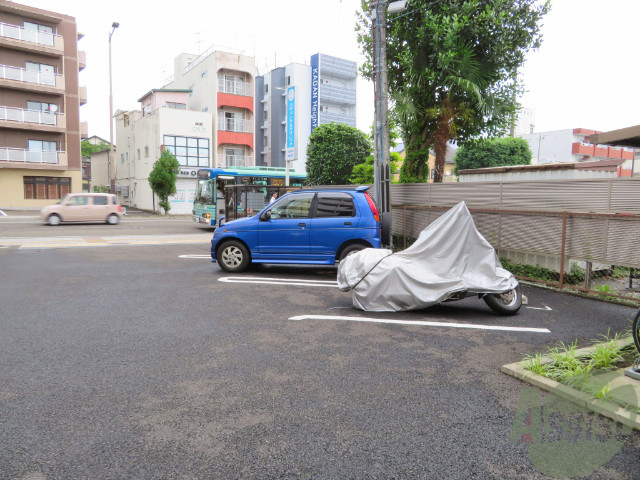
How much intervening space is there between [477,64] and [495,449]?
10974 millimetres

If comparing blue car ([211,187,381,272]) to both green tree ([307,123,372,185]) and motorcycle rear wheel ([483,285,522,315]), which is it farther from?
green tree ([307,123,372,185])

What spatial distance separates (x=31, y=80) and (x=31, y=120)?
2.99 metres

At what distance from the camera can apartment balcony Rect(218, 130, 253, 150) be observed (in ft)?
141

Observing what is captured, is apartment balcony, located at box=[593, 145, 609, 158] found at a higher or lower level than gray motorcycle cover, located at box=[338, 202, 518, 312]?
higher

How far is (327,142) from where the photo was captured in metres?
34.5

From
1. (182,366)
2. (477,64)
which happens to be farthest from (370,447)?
(477,64)

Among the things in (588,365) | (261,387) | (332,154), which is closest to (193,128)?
(332,154)

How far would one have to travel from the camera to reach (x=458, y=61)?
37.4 ft

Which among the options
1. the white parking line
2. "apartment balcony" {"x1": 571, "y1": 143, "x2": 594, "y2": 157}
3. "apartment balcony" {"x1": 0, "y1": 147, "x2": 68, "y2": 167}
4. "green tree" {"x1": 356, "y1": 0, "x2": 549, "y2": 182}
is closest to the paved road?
the white parking line

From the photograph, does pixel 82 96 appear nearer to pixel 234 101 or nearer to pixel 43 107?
pixel 43 107

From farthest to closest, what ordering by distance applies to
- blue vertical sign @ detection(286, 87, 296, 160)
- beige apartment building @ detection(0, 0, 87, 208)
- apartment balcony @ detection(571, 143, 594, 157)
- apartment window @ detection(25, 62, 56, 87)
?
apartment balcony @ detection(571, 143, 594, 157)
apartment window @ detection(25, 62, 56, 87)
beige apartment building @ detection(0, 0, 87, 208)
blue vertical sign @ detection(286, 87, 296, 160)

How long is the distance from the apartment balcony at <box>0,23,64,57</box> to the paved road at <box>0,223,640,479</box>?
111 ft

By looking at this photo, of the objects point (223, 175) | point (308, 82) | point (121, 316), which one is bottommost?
point (121, 316)

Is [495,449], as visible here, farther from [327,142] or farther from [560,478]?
[327,142]
